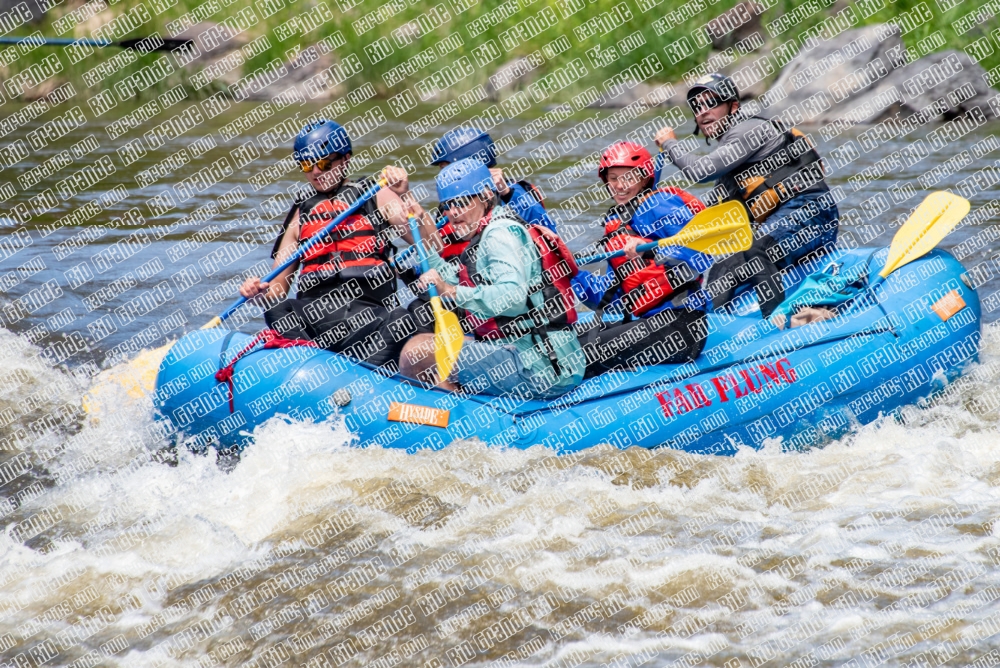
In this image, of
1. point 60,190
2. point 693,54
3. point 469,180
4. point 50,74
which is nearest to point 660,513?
point 469,180

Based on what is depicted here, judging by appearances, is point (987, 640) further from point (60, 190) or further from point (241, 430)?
point (60, 190)

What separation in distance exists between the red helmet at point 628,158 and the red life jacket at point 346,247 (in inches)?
42.1

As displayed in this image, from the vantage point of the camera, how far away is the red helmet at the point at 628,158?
5.07 metres

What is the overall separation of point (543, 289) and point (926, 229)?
7.33ft

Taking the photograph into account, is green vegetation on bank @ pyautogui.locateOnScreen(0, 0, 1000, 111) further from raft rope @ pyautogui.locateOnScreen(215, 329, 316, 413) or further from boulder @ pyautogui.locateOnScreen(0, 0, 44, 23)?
raft rope @ pyautogui.locateOnScreen(215, 329, 316, 413)

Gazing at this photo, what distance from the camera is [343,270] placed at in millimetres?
5285

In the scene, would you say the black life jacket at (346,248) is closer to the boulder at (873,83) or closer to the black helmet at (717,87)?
the black helmet at (717,87)

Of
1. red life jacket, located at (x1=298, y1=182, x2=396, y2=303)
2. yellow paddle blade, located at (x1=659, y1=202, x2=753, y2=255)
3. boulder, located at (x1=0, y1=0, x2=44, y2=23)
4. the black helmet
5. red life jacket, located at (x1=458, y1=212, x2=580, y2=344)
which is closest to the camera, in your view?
red life jacket, located at (x1=458, y1=212, x2=580, y2=344)

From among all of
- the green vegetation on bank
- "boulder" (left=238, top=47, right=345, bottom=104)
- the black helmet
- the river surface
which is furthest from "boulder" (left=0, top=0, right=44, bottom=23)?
the black helmet

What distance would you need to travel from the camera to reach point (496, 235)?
14.8 feet

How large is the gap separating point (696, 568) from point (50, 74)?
16150 millimetres

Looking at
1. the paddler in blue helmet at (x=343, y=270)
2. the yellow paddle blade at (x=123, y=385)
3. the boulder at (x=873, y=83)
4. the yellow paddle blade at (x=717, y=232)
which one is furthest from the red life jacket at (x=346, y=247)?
the boulder at (x=873, y=83)

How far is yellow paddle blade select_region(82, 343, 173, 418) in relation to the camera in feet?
18.4

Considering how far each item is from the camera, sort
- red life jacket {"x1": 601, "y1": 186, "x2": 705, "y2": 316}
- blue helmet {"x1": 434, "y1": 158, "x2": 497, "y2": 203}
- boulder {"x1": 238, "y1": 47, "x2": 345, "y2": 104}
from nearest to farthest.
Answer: blue helmet {"x1": 434, "y1": 158, "x2": 497, "y2": 203} → red life jacket {"x1": 601, "y1": 186, "x2": 705, "y2": 316} → boulder {"x1": 238, "y1": 47, "x2": 345, "y2": 104}
